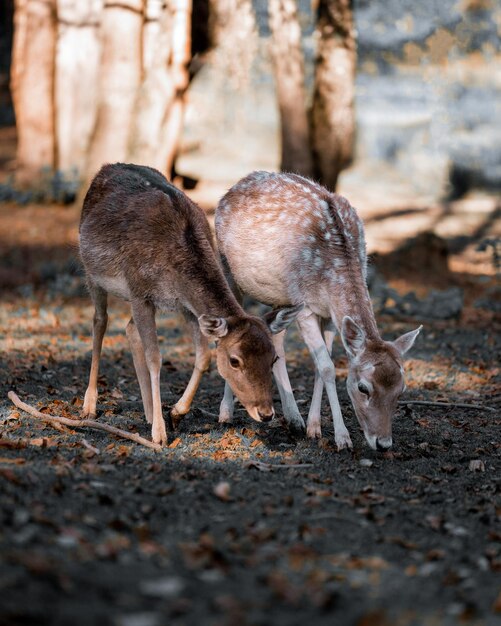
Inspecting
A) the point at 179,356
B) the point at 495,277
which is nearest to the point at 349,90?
the point at 495,277

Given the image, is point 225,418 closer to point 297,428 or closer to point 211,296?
point 297,428

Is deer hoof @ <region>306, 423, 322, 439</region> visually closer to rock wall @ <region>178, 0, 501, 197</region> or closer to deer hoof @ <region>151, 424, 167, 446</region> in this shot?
deer hoof @ <region>151, 424, 167, 446</region>

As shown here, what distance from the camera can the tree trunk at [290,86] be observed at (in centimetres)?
1592

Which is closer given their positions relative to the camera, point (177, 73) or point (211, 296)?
point (211, 296)

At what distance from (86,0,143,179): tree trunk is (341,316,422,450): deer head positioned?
953 centimetres

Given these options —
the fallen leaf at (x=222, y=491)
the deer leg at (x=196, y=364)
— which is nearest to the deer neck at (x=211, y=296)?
the deer leg at (x=196, y=364)

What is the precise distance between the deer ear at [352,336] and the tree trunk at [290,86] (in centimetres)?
877

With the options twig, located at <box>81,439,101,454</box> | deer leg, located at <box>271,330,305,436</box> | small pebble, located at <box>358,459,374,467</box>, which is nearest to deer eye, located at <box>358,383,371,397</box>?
small pebble, located at <box>358,459,374,467</box>

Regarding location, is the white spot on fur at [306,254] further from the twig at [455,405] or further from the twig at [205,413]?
the twig at [455,405]

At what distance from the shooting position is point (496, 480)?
6.77 metres

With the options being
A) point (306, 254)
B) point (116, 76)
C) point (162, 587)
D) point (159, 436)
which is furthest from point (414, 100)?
point (162, 587)

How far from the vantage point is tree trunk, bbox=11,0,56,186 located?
19.0 m

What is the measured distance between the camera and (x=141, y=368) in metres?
7.88

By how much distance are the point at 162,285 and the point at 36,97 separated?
13000 millimetres
